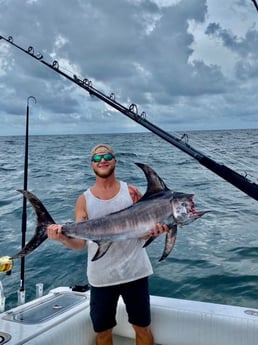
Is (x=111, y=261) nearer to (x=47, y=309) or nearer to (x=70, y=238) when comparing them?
(x=70, y=238)

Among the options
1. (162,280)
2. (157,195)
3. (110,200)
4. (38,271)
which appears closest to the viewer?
(157,195)

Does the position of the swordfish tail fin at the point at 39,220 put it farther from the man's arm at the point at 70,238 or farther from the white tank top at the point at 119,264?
the white tank top at the point at 119,264

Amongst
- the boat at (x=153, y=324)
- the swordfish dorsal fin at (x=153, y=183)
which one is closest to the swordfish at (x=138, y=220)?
the swordfish dorsal fin at (x=153, y=183)

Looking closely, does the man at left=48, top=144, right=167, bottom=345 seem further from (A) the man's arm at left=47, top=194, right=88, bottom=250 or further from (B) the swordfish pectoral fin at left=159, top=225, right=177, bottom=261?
(B) the swordfish pectoral fin at left=159, top=225, right=177, bottom=261

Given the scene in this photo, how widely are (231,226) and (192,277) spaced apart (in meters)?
2.52

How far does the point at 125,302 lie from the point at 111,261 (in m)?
0.35

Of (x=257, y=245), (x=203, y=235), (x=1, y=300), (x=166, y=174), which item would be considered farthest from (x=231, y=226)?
(x=166, y=174)

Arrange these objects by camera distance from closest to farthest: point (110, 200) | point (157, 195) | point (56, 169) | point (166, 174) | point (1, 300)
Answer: point (157, 195)
point (110, 200)
point (1, 300)
point (166, 174)
point (56, 169)

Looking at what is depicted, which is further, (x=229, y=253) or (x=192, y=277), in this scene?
(x=229, y=253)

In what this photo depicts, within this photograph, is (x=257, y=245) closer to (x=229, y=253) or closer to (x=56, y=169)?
(x=229, y=253)

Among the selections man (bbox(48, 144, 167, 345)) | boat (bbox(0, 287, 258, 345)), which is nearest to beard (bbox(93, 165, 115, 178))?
man (bbox(48, 144, 167, 345))

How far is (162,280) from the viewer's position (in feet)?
19.7

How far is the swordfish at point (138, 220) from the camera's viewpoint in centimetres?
234

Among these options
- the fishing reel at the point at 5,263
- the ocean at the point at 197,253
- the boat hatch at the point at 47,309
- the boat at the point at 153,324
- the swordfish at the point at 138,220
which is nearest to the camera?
the swordfish at the point at 138,220
